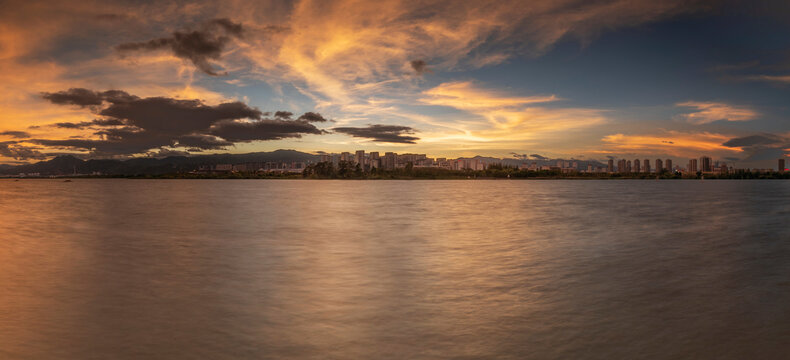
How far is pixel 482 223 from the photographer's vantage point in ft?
113

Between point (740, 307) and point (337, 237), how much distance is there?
64.2 feet

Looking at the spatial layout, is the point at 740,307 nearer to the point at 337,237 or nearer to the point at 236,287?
the point at 236,287

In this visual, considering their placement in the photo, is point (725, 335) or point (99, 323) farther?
point (99, 323)

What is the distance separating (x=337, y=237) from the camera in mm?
26891

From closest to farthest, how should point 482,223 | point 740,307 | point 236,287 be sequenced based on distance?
1. point 740,307
2. point 236,287
3. point 482,223

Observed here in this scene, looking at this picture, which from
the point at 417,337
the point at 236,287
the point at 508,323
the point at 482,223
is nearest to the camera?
the point at 417,337

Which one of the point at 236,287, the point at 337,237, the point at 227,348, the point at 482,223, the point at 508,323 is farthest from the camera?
the point at 482,223

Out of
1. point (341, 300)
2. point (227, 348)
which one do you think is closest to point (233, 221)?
point (341, 300)

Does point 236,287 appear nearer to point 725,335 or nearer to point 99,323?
point 99,323

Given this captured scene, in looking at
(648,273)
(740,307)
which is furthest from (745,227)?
(740,307)

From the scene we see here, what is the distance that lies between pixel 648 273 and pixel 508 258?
4.87m

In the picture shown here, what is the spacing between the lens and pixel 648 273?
14.8 metres

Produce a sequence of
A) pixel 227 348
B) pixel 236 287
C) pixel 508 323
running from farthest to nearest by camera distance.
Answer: pixel 236 287
pixel 508 323
pixel 227 348

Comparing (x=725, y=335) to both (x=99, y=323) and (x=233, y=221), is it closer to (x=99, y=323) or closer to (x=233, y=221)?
(x=99, y=323)
